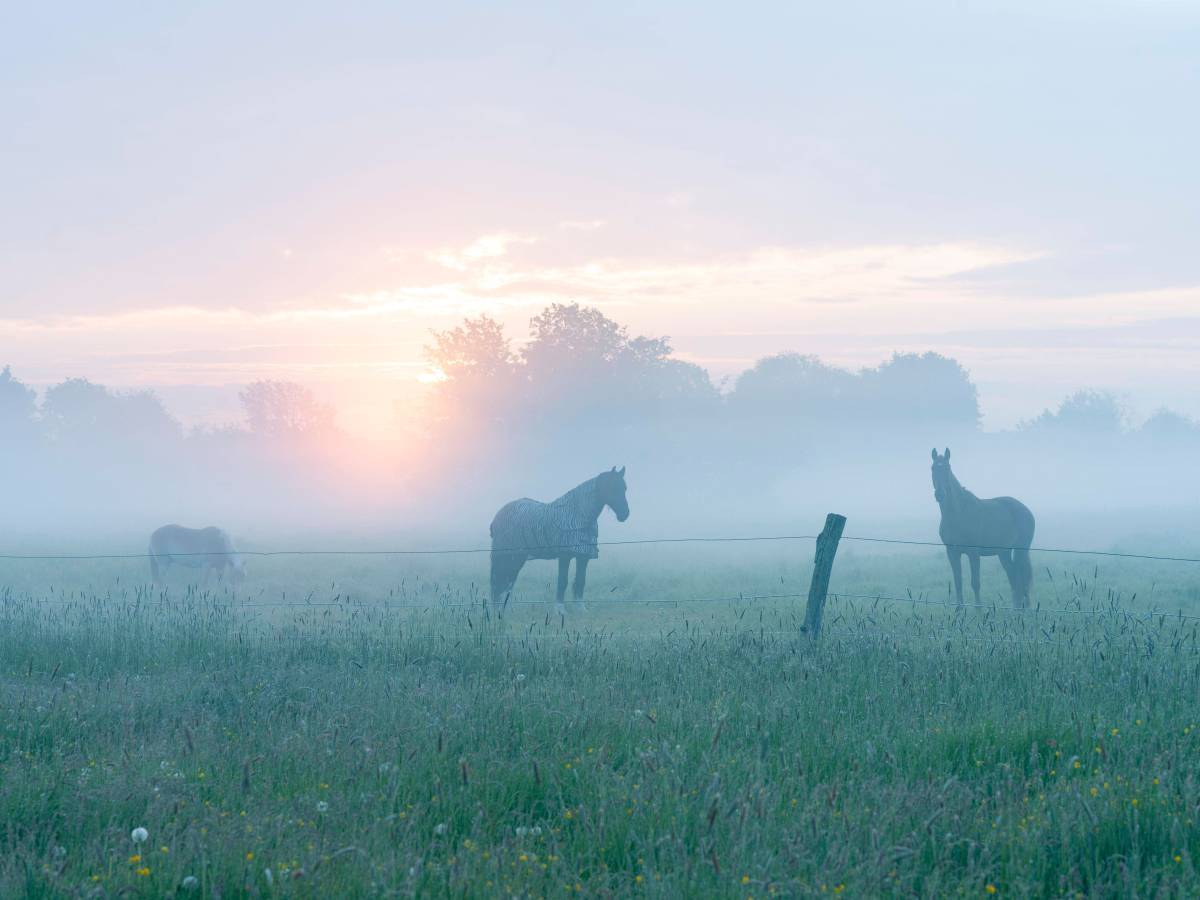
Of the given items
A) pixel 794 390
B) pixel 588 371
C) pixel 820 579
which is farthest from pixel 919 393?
pixel 820 579

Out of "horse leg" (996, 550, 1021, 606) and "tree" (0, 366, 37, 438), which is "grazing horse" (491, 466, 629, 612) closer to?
"horse leg" (996, 550, 1021, 606)

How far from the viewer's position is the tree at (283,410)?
106 meters

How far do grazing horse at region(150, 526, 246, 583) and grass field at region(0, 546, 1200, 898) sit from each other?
11967 millimetres

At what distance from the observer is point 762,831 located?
4.27 meters

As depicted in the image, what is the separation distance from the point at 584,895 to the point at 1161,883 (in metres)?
2.26

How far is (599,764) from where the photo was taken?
17.4ft

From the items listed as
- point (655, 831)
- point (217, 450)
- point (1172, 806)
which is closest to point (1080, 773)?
point (1172, 806)

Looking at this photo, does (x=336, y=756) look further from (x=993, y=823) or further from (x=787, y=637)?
(x=787, y=637)

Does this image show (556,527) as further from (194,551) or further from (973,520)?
(194,551)

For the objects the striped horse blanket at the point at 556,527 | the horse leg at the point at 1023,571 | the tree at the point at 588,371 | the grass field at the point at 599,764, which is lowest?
the grass field at the point at 599,764

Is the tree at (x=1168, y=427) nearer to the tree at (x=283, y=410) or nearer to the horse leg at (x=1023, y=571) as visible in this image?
the tree at (x=283, y=410)

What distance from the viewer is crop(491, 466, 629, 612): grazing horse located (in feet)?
53.7

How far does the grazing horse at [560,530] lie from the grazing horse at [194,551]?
275 inches

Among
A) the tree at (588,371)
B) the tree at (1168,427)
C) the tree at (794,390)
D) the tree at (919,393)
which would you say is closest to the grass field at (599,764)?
the tree at (588,371)
